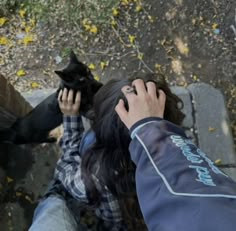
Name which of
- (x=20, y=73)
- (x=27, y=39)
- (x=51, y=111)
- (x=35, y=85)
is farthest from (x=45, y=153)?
(x=27, y=39)

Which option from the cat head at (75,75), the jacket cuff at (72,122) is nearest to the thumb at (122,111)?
the cat head at (75,75)

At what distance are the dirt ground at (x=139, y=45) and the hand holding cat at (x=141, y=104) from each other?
4.70 ft

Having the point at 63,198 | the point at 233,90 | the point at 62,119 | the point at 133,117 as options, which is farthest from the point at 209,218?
the point at 233,90

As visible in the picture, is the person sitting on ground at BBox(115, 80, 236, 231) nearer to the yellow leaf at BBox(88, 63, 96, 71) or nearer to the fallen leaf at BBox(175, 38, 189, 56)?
the yellow leaf at BBox(88, 63, 96, 71)

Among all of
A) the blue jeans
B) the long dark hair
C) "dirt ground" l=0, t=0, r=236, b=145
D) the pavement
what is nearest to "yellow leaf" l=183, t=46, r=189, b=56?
"dirt ground" l=0, t=0, r=236, b=145

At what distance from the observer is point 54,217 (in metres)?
1.89

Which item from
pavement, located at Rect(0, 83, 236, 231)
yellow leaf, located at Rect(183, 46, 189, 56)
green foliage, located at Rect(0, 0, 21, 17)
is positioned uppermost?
green foliage, located at Rect(0, 0, 21, 17)

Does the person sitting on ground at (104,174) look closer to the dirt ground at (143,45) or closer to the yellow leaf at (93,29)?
the dirt ground at (143,45)

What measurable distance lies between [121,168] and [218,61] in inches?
61.6

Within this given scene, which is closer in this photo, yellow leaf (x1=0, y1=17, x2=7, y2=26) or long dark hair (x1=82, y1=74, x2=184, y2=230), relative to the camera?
long dark hair (x1=82, y1=74, x2=184, y2=230)

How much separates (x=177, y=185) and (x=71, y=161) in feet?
3.22

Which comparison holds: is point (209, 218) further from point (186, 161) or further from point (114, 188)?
point (114, 188)

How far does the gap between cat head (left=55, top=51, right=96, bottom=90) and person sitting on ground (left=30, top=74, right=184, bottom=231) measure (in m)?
0.04

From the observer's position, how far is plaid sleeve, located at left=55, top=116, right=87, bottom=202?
6.49 ft
